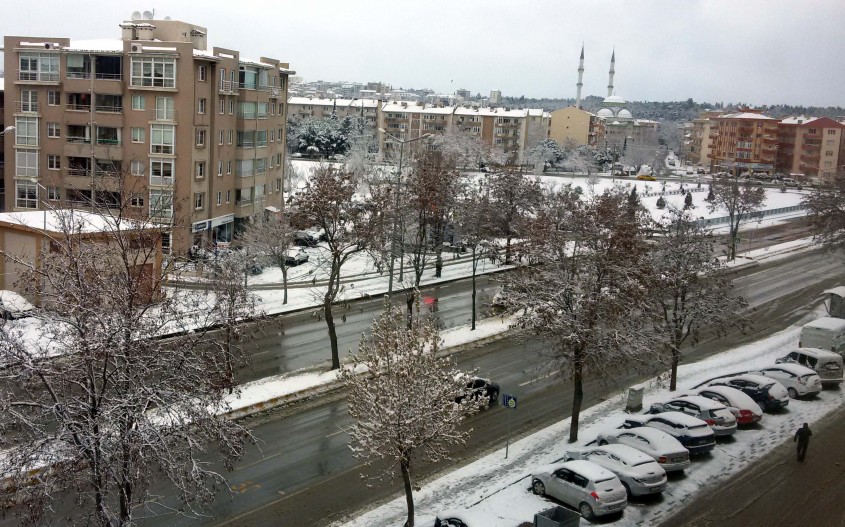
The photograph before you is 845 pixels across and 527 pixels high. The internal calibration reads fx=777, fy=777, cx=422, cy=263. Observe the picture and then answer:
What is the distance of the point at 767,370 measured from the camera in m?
26.6

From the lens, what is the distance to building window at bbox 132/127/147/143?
148ft

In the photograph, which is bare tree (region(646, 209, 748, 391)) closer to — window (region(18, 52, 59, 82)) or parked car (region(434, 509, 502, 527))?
parked car (region(434, 509, 502, 527))

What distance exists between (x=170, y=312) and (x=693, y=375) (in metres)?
20.1

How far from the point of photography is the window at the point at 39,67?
4541 centimetres

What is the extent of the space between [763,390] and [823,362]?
16.1 feet

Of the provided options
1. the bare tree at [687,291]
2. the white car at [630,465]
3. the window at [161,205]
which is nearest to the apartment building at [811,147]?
the bare tree at [687,291]

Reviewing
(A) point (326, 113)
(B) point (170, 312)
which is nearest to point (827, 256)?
(B) point (170, 312)

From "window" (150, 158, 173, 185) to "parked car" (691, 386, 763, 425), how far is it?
32348 mm

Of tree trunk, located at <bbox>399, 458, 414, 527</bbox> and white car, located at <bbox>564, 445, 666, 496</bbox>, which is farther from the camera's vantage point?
white car, located at <bbox>564, 445, 666, 496</bbox>

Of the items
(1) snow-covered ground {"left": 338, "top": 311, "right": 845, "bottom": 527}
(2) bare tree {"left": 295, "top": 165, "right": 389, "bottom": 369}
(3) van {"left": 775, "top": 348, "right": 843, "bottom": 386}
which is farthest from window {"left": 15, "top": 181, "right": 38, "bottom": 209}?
(3) van {"left": 775, "top": 348, "right": 843, "bottom": 386}

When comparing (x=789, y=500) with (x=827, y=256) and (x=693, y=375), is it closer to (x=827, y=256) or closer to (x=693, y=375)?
(x=693, y=375)

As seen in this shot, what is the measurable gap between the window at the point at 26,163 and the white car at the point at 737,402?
40.1 meters

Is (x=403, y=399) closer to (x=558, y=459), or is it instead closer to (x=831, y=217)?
(x=558, y=459)

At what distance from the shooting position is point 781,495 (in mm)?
18750
